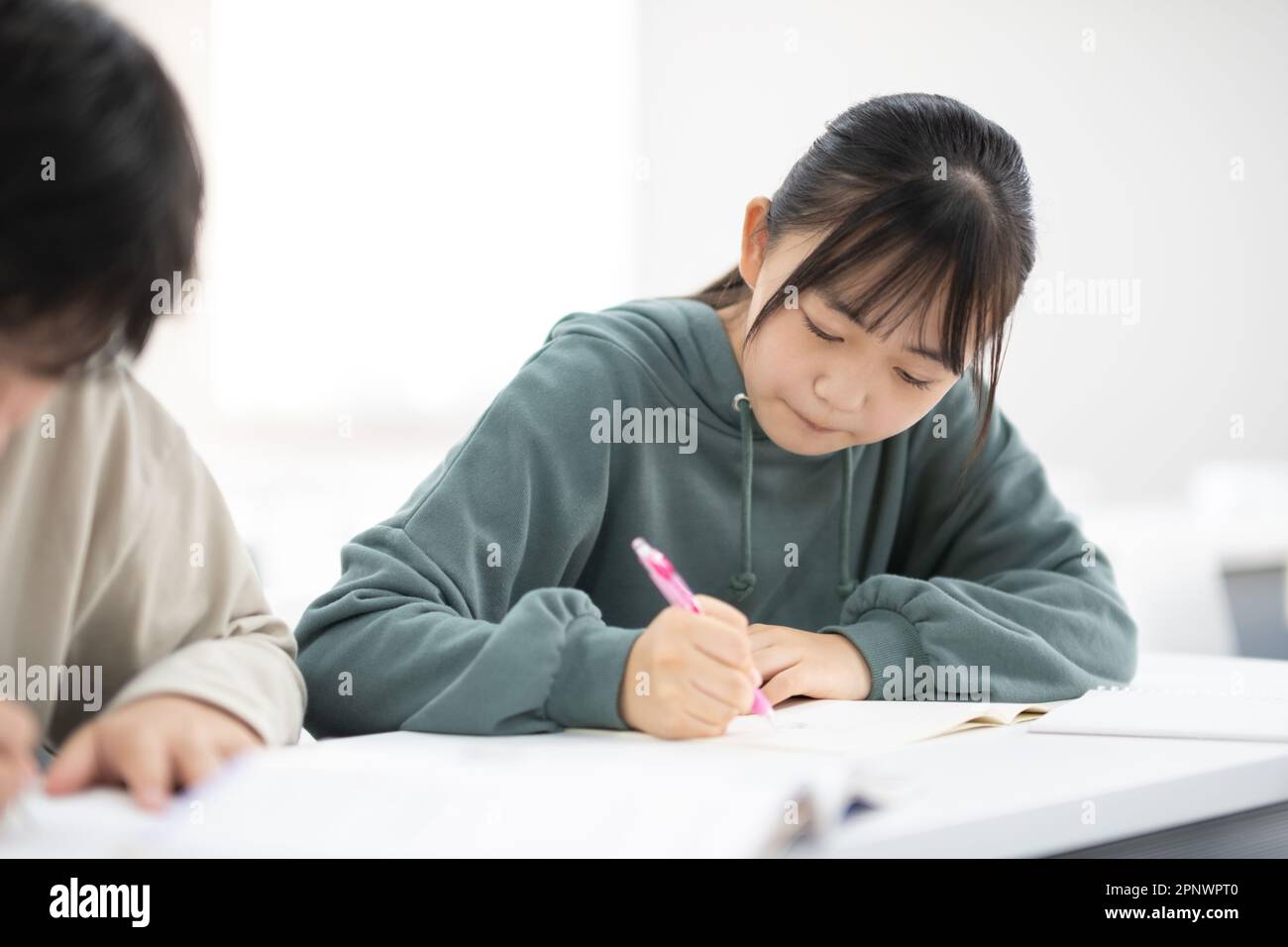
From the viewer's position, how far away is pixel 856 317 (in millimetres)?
985

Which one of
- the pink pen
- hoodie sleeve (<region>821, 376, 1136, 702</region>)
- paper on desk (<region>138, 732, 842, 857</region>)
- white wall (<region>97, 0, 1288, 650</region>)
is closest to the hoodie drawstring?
hoodie sleeve (<region>821, 376, 1136, 702</region>)

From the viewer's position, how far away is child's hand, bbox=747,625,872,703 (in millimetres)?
949

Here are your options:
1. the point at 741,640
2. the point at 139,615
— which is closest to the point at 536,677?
the point at 741,640

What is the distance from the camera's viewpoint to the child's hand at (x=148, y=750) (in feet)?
2.10

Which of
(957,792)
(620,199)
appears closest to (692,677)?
(957,792)

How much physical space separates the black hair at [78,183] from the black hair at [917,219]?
1.69 ft

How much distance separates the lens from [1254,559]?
287 cm

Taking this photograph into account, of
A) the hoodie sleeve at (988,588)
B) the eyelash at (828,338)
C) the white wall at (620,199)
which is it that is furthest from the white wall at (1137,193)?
the eyelash at (828,338)

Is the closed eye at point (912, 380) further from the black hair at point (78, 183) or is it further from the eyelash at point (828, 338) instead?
the black hair at point (78, 183)

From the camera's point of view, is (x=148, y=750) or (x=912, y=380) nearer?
(x=148, y=750)

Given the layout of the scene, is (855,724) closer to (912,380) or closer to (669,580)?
(669,580)

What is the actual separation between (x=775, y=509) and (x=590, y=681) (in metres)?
0.43

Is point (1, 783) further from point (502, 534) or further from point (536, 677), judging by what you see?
point (502, 534)

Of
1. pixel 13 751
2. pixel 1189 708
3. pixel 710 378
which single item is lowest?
pixel 1189 708
